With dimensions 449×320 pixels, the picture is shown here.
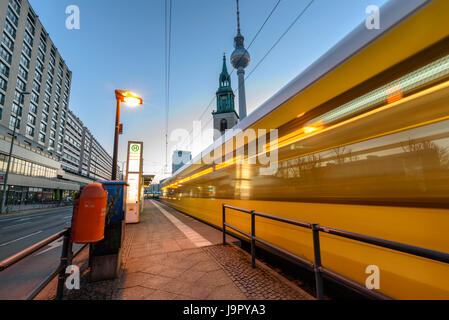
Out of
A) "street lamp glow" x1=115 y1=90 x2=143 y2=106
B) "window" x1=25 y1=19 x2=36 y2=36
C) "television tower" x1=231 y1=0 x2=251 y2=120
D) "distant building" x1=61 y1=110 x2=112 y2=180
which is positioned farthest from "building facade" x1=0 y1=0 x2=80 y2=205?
"television tower" x1=231 y1=0 x2=251 y2=120

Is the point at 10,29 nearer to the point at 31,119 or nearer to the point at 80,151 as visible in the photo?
the point at 31,119

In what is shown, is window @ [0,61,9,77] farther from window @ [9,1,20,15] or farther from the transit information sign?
the transit information sign

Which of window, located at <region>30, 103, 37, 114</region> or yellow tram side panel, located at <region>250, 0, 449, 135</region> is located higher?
window, located at <region>30, 103, 37, 114</region>

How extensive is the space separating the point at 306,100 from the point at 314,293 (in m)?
2.54

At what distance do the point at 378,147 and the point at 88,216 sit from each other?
3.24 meters

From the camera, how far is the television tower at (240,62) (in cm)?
4831

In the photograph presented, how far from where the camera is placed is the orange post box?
222 cm

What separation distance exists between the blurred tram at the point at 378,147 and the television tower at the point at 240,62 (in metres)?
45.3

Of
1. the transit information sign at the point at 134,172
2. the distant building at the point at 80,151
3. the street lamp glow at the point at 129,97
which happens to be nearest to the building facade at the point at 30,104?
the distant building at the point at 80,151

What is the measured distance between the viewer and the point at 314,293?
2488 mm

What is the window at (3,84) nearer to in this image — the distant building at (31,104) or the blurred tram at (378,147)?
the distant building at (31,104)

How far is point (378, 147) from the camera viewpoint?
1.85 meters
